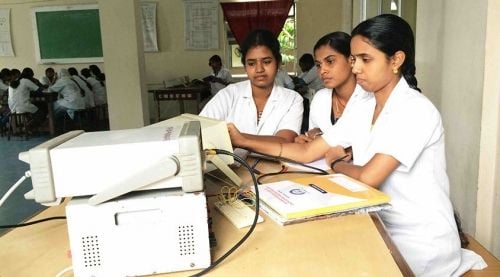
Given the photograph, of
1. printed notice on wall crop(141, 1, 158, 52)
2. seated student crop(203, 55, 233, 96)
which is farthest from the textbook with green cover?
printed notice on wall crop(141, 1, 158, 52)

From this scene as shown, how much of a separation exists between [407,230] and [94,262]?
912 mm

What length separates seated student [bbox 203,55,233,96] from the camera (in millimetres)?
6621

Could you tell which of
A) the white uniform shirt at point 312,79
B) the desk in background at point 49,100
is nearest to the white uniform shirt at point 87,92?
the desk in background at point 49,100

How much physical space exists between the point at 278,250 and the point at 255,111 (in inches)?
47.6

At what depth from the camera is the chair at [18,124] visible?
6641 mm

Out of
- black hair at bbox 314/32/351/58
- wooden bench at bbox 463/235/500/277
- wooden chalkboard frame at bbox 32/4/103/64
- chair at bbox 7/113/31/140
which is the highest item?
wooden chalkboard frame at bbox 32/4/103/64

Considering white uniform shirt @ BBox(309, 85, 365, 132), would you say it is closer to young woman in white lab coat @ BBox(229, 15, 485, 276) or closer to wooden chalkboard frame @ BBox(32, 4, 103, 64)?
young woman in white lab coat @ BBox(229, 15, 485, 276)

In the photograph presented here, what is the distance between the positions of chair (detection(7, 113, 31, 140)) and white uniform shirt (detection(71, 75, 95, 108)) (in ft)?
2.95

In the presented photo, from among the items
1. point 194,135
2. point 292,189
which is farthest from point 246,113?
point 194,135

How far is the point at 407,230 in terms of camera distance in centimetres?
126

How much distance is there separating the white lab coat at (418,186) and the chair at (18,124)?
6.63 metres

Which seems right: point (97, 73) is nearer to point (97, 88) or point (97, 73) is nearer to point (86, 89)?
point (97, 88)

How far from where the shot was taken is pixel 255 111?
2021mm

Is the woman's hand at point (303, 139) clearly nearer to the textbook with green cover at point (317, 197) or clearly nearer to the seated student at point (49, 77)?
the textbook with green cover at point (317, 197)
